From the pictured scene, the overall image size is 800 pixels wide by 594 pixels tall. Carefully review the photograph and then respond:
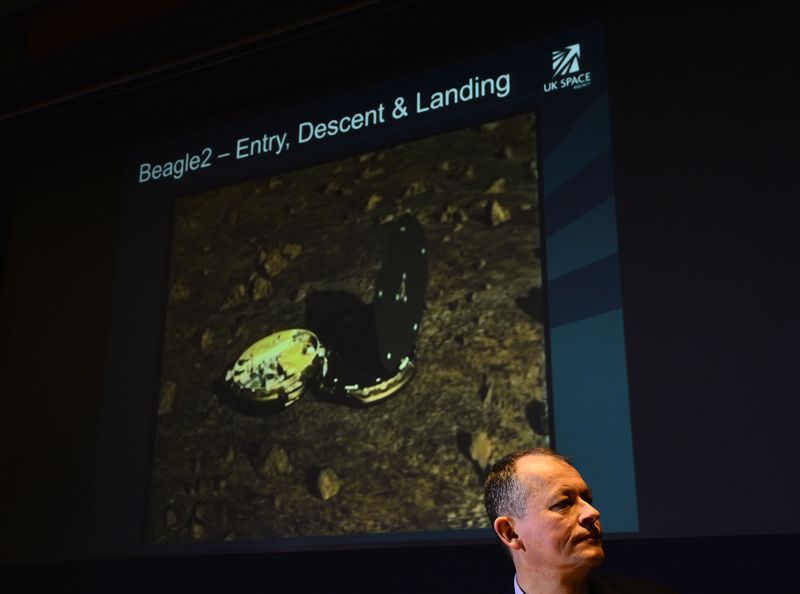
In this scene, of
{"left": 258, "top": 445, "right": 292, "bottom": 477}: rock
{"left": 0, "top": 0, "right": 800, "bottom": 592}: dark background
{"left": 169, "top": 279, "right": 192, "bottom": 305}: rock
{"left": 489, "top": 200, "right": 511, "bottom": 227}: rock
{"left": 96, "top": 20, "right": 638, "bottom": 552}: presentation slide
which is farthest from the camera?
{"left": 169, "top": 279, "right": 192, "bottom": 305}: rock

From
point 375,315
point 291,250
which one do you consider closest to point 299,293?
point 291,250

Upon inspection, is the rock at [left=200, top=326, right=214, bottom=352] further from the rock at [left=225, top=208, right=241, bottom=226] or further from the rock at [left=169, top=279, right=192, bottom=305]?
the rock at [left=225, top=208, right=241, bottom=226]

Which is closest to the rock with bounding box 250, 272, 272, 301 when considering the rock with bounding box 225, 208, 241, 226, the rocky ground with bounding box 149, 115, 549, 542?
the rocky ground with bounding box 149, 115, 549, 542

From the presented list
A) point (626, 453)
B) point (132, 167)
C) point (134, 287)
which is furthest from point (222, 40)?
point (626, 453)

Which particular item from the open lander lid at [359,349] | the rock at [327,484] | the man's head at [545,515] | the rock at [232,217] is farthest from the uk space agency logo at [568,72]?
the man's head at [545,515]

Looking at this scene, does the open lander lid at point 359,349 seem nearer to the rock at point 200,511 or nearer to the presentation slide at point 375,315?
the presentation slide at point 375,315

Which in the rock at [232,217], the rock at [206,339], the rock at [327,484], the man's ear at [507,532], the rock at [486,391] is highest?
the rock at [232,217]
